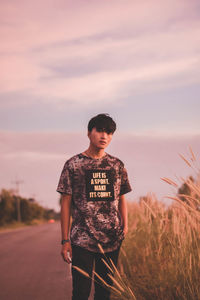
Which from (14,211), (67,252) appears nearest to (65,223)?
(67,252)

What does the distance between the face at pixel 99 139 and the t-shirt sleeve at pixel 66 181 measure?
286 mm

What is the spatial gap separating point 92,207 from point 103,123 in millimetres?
703

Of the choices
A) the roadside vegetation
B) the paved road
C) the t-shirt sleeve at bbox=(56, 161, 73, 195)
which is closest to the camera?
the t-shirt sleeve at bbox=(56, 161, 73, 195)

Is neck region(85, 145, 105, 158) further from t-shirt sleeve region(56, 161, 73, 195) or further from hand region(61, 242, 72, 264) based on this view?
hand region(61, 242, 72, 264)

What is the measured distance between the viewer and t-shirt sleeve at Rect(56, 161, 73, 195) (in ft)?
11.7

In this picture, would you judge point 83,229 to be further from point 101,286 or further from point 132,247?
point 132,247

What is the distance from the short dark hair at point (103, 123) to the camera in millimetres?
3648

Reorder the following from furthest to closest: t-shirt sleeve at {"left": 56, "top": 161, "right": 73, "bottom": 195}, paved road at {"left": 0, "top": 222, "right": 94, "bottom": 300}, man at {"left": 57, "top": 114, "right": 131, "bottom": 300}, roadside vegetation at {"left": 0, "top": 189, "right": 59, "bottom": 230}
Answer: roadside vegetation at {"left": 0, "top": 189, "right": 59, "bottom": 230} → paved road at {"left": 0, "top": 222, "right": 94, "bottom": 300} → t-shirt sleeve at {"left": 56, "top": 161, "right": 73, "bottom": 195} → man at {"left": 57, "top": 114, "right": 131, "bottom": 300}

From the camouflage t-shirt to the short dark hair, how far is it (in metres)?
0.24

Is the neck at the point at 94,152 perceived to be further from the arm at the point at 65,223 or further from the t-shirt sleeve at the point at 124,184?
the arm at the point at 65,223

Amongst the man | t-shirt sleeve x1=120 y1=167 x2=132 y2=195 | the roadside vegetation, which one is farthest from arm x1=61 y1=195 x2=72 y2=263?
the roadside vegetation

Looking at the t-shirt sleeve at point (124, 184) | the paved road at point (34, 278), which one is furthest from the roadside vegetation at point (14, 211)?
the t-shirt sleeve at point (124, 184)

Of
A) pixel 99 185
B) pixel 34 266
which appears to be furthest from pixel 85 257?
pixel 34 266

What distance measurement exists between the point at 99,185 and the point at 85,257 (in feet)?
1.92
